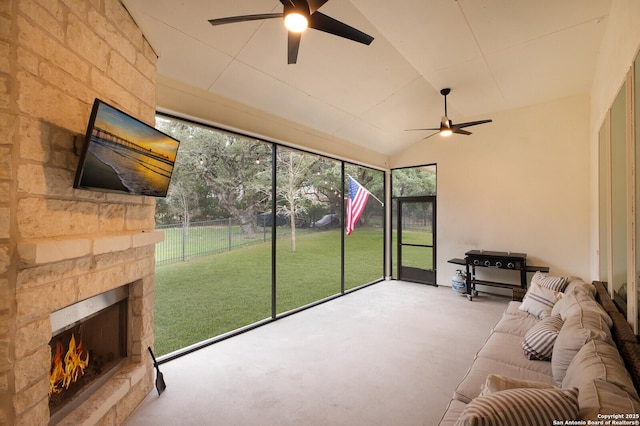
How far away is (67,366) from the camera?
6.30 feet

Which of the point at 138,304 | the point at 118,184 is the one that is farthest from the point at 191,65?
the point at 138,304

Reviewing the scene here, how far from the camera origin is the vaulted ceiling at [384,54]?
2.68 meters

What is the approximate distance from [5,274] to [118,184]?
0.76 m

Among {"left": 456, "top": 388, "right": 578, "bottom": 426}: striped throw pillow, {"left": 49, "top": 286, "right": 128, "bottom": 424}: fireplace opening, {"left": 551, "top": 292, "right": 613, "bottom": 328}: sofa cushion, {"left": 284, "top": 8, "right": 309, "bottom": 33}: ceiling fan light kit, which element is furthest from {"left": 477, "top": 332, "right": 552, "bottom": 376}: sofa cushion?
{"left": 49, "top": 286, "right": 128, "bottom": 424}: fireplace opening

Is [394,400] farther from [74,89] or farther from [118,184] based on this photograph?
[74,89]

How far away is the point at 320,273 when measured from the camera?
8172 millimetres

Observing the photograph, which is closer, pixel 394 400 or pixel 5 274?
pixel 5 274

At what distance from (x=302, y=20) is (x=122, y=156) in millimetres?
1509

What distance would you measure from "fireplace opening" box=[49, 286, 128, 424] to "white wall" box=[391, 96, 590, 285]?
5.79m

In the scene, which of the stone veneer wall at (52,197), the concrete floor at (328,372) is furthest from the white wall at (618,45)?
the stone veneer wall at (52,197)

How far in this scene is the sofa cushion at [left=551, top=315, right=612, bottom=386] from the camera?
1811 mm

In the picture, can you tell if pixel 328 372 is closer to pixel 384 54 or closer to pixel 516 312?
pixel 516 312

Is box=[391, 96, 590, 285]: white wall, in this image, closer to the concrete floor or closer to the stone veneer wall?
the concrete floor

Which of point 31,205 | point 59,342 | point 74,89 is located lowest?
point 59,342
